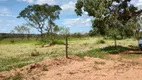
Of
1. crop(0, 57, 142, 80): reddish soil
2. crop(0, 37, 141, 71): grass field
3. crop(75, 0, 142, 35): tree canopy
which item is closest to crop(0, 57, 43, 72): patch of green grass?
crop(0, 37, 141, 71): grass field

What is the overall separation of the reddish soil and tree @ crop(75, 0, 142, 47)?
8222 millimetres

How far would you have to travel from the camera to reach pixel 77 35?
231ft

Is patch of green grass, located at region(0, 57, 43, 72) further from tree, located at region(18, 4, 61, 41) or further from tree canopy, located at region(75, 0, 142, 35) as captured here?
tree, located at region(18, 4, 61, 41)

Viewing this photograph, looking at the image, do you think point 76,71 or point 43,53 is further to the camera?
point 43,53

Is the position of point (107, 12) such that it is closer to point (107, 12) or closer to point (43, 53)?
point (107, 12)

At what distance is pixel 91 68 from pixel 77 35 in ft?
188

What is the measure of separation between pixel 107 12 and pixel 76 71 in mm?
10985

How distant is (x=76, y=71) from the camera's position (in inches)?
486

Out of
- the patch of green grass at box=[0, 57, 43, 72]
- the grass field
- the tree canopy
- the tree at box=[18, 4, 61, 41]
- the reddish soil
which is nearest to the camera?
the reddish soil

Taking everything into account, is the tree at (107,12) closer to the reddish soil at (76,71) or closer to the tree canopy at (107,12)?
the tree canopy at (107,12)

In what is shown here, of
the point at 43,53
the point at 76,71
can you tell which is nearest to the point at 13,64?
the point at 76,71

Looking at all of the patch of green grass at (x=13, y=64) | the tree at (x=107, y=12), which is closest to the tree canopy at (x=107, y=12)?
the tree at (x=107, y=12)

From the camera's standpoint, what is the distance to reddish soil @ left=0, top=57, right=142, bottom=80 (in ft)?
36.9

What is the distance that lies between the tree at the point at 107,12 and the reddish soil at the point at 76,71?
8222 mm
